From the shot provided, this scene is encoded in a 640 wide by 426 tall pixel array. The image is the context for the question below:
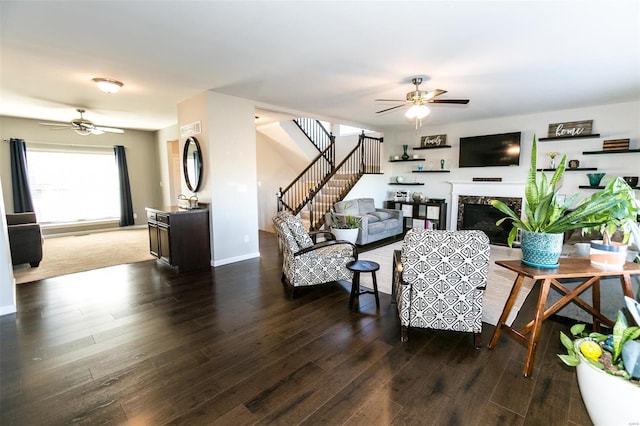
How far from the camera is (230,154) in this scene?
4.54 metres

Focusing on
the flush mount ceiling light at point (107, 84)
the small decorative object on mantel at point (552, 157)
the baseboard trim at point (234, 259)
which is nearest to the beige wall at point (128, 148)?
the flush mount ceiling light at point (107, 84)

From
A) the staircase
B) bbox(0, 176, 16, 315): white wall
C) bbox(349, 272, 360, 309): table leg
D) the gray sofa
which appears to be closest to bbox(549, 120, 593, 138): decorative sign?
the gray sofa

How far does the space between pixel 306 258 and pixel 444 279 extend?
5.04 ft

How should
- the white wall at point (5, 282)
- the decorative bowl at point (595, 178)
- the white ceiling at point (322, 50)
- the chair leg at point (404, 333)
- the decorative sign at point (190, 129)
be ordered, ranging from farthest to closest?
the decorative bowl at point (595, 178)
the decorative sign at point (190, 129)
the white wall at point (5, 282)
the chair leg at point (404, 333)
the white ceiling at point (322, 50)

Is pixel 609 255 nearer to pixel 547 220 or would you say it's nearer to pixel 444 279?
pixel 547 220

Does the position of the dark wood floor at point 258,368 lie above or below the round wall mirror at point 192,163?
below

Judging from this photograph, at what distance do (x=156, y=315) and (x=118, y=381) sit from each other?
100 cm

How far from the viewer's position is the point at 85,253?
210 inches

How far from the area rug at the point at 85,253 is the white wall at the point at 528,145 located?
6.21 m

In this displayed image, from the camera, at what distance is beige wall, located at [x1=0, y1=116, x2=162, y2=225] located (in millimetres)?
6152

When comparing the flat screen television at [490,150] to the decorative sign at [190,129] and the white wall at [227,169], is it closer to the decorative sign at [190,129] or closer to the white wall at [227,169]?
the white wall at [227,169]

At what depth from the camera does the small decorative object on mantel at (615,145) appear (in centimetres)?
477

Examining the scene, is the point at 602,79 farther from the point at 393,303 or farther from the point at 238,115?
the point at 238,115

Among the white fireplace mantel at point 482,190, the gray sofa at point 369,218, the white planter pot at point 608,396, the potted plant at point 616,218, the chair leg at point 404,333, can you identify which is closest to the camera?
the white planter pot at point 608,396
